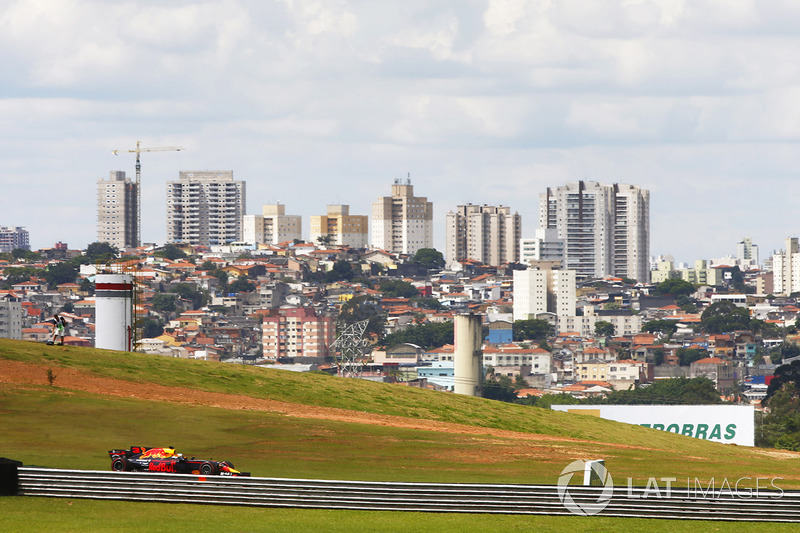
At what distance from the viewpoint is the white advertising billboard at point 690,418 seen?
7125 cm

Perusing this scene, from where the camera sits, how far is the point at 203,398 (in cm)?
5331

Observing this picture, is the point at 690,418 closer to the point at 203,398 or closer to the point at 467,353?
the point at 203,398

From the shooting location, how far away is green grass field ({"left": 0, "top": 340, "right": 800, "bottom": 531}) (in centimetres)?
2978

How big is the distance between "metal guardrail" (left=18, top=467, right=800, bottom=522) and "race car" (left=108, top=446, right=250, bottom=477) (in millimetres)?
1390

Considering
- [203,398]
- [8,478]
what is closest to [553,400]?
[203,398]

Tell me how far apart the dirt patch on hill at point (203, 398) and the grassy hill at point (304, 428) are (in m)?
0.09

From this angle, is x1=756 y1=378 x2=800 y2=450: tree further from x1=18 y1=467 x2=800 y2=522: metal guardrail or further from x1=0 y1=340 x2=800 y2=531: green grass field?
x1=18 y1=467 x2=800 y2=522: metal guardrail

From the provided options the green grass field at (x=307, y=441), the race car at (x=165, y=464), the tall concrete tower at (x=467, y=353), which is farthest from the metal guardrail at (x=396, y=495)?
the tall concrete tower at (x=467, y=353)

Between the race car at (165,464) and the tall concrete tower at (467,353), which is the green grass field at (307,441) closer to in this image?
the race car at (165,464)

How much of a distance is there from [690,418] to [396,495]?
44585 mm

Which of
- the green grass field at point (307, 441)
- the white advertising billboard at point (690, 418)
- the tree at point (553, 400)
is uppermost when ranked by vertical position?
the green grass field at point (307, 441)

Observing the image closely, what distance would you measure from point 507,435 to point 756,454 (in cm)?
1327

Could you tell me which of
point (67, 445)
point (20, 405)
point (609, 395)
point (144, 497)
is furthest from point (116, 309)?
point (609, 395)

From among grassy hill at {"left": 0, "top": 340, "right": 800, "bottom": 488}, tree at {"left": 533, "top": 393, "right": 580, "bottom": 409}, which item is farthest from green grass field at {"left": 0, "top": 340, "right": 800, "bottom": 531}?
tree at {"left": 533, "top": 393, "right": 580, "bottom": 409}
